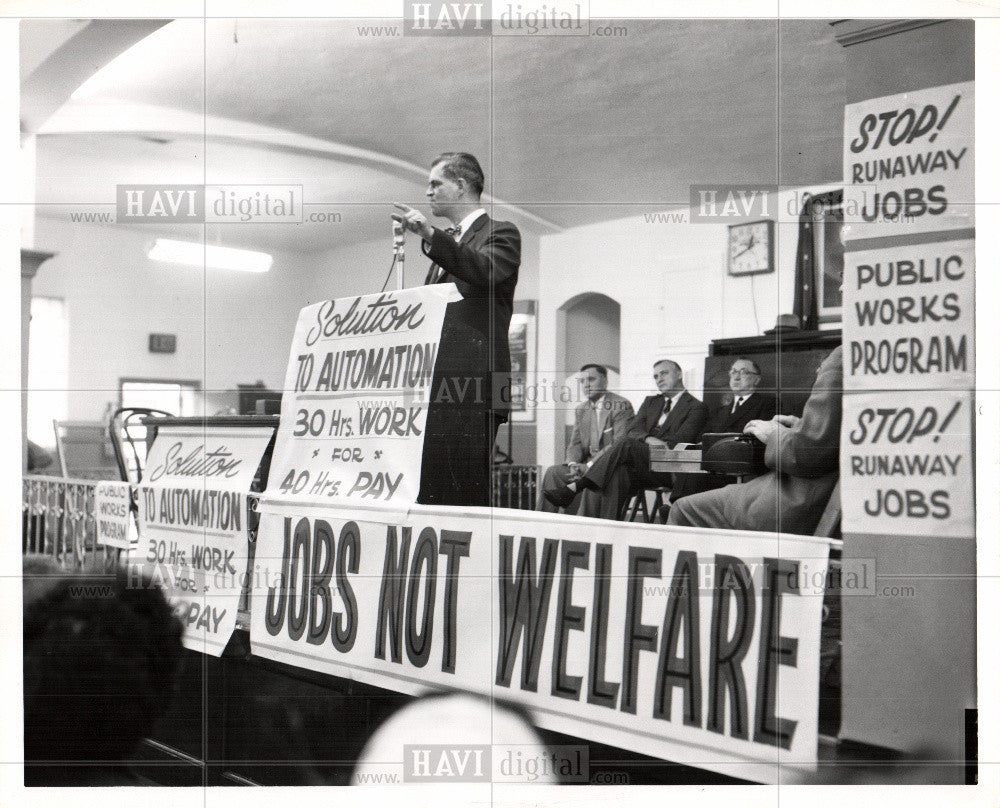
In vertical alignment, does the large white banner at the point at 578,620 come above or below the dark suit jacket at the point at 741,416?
below

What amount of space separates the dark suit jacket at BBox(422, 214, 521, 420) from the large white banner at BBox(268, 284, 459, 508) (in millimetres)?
40

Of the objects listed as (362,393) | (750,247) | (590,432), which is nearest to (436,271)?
(362,393)

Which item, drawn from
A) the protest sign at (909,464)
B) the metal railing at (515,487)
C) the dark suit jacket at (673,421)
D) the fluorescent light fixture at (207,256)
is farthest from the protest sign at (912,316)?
the fluorescent light fixture at (207,256)

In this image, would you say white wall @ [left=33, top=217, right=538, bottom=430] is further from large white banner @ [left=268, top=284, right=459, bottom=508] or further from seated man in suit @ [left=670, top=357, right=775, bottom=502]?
seated man in suit @ [left=670, top=357, right=775, bottom=502]

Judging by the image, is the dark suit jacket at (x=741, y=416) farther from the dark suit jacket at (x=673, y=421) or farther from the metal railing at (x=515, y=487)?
the metal railing at (x=515, y=487)

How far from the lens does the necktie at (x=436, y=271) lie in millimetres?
2365

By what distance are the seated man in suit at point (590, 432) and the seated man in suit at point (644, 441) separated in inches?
0.7

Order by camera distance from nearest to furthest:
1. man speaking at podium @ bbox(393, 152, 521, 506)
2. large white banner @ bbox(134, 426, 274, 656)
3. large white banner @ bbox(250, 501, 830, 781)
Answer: large white banner @ bbox(250, 501, 830, 781) → man speaking at podium @ bbox(393, 152, 521, 506) → large white banner @ bbox(134, 426, 274, 656)

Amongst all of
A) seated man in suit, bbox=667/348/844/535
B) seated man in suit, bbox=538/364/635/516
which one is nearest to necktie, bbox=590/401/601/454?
seated man in suit, bbox=538/364/635/516

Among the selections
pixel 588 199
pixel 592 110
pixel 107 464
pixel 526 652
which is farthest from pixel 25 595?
pixel 592 110

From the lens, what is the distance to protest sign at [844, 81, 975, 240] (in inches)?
87.4

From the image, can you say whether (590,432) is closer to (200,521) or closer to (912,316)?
(912,316)

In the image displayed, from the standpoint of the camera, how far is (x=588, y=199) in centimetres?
232

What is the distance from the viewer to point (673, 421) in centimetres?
227
